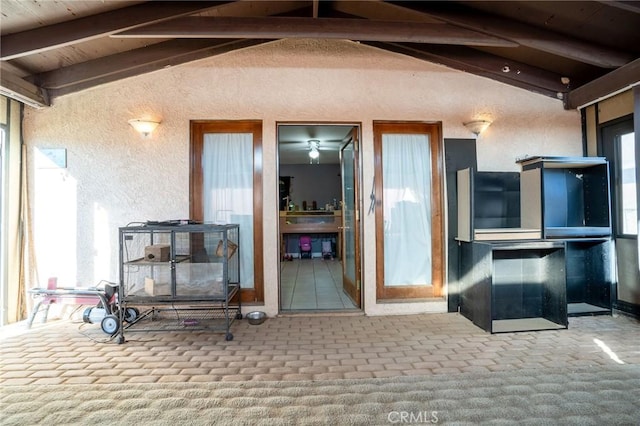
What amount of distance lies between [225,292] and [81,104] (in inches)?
102

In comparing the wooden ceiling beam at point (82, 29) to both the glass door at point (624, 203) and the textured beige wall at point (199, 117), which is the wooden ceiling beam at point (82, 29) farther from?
the glass door at point (624, 203)

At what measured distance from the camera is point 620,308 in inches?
139

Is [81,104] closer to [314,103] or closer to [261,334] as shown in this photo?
[314,103]

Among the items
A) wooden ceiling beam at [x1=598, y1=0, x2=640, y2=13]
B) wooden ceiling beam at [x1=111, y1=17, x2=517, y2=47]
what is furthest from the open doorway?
wooden ceiling beam at [x1=598, y1=0, x2=640, y2=13]

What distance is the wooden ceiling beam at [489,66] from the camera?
142 inches

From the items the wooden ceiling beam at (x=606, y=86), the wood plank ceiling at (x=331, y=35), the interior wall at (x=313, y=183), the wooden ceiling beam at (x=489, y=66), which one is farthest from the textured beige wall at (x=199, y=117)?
the interior wall at (x=313, y=183)

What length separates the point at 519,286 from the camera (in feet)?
11.2

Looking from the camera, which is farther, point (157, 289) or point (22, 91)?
point (22, 91)

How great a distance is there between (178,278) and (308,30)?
2.52m

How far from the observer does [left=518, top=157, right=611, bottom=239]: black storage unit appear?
10.9ft

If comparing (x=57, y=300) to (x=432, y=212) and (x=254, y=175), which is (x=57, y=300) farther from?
(x=432, y=212)

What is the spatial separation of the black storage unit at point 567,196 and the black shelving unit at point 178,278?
10.2 ft

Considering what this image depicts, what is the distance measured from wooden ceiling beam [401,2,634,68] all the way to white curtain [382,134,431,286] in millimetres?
1222

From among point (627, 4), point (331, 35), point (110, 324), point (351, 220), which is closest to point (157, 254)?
point (110, 324)
